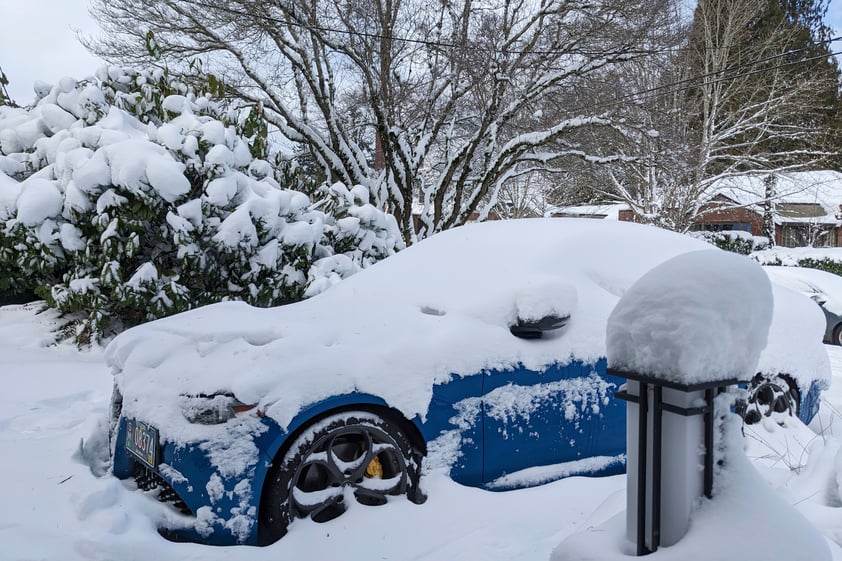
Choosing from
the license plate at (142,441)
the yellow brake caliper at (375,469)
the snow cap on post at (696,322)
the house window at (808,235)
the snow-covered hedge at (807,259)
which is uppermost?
the snow cap on post at (696,322)

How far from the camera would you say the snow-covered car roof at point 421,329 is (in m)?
2.72

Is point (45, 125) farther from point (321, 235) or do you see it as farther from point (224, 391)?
point (224, 391)

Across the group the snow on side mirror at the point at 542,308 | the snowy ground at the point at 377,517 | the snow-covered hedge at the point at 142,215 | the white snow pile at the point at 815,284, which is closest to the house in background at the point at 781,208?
the white snow pile at the point at 815,284

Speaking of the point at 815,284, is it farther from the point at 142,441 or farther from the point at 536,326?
the point at 142,441

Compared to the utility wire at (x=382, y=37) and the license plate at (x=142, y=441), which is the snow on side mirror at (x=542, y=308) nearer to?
the license plate at (x=142, y=441)

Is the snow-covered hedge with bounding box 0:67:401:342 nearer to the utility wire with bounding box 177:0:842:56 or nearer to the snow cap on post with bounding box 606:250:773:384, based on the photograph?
the snow cap on post with bounding box 606:250:773:384

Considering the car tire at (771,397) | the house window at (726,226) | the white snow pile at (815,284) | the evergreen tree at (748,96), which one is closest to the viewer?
the car tire at (771,397)

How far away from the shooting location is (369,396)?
2.77 meters

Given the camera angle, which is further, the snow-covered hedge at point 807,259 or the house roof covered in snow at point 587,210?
the house roof covered in snow at point 587,210

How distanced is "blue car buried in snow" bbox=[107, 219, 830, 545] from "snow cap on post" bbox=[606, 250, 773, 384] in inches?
61.2

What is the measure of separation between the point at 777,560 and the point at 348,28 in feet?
43.6

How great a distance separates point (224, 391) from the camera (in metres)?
2.61

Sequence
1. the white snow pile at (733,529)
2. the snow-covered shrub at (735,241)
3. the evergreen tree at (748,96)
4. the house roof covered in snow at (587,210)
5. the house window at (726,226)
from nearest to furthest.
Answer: the white snow pile at (733,529), the evergreen tree at (748,96), the snow-covered shrub at (735,241), the house roof covered in snow at (587,210), the house window at (726,226)

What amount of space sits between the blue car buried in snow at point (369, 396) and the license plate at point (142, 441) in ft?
0.03
